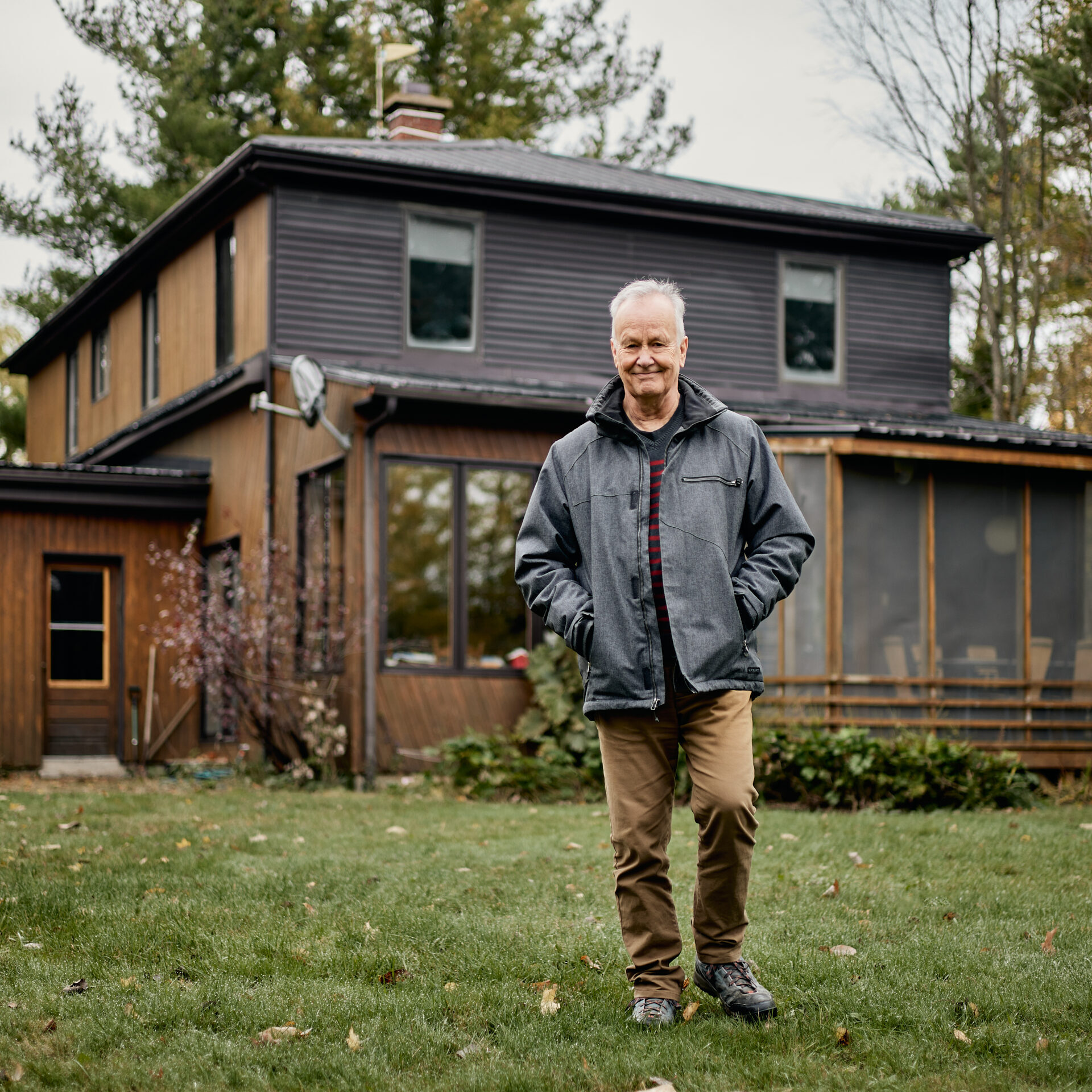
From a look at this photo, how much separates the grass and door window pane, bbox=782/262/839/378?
9034mm

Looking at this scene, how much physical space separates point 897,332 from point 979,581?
233 inches

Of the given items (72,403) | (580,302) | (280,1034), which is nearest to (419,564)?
(580,302)

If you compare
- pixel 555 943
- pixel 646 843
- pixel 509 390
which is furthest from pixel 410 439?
pixel 646 843

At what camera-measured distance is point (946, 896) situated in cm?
635

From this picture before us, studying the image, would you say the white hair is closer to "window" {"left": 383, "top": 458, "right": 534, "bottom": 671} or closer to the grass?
the grass

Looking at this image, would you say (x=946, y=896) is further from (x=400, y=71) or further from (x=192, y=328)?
(x=400, y=71)

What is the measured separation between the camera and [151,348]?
18.4 meters

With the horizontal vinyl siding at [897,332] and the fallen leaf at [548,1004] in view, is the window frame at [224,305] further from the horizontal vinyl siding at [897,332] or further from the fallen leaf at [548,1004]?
the fallen leaf at [548,1004]

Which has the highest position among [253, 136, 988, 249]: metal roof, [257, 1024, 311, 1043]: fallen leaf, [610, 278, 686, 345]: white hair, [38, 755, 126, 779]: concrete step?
[253, 136, 988, 249]: metal roof

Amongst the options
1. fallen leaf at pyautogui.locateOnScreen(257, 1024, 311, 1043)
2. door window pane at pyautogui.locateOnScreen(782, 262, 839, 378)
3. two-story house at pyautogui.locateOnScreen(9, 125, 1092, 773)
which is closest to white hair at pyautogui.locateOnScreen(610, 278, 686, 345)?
fallen leaf at pyautogui.locateOnScreen(257, 1024, 311, 1043)

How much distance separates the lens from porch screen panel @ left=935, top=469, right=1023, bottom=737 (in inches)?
468

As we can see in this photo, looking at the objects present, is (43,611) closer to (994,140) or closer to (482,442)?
(482,442)

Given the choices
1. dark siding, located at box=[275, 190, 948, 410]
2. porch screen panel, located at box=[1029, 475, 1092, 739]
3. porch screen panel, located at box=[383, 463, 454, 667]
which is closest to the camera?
porch screen panel, located at box=[1029, 475, 1092, 739]

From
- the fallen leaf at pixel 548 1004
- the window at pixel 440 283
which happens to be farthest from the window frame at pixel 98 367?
the fallen leaf at pixel 548 1004
